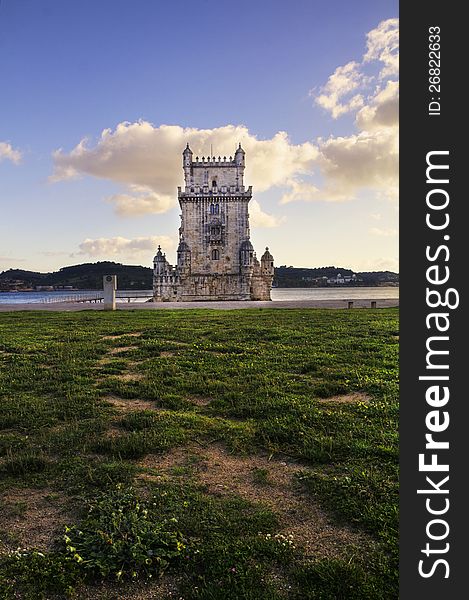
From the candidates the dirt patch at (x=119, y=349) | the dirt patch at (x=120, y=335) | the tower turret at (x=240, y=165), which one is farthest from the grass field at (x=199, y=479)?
the tower turret at (x=240, y=165)

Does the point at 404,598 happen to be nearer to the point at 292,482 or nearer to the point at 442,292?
the point at 442,292

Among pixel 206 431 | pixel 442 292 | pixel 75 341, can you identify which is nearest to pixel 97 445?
pixel 206 431

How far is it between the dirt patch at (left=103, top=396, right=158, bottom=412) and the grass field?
34 millimetres

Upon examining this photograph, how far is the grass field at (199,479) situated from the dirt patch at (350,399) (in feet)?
0.11

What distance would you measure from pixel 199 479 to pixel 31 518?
1683 mm

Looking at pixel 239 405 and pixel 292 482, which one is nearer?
pixel 292 482

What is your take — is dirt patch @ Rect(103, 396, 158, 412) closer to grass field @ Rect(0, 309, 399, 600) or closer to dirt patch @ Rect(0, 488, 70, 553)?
grass field @ Rect(0, 309, 399, 600)

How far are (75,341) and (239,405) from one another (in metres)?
8.10

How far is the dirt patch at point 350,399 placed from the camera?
7.45 m

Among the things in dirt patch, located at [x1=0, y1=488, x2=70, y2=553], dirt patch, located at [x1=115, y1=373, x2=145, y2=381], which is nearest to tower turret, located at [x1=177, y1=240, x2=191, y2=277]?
dirt patch, located at [x1=115, y1=373, x2=145, y2=381]

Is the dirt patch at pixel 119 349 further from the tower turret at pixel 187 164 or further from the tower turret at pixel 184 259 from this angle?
the tower turret at pixel 187 164

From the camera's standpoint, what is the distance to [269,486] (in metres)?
4.73

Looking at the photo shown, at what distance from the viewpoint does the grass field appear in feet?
11.1

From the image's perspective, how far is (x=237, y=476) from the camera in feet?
16.3
